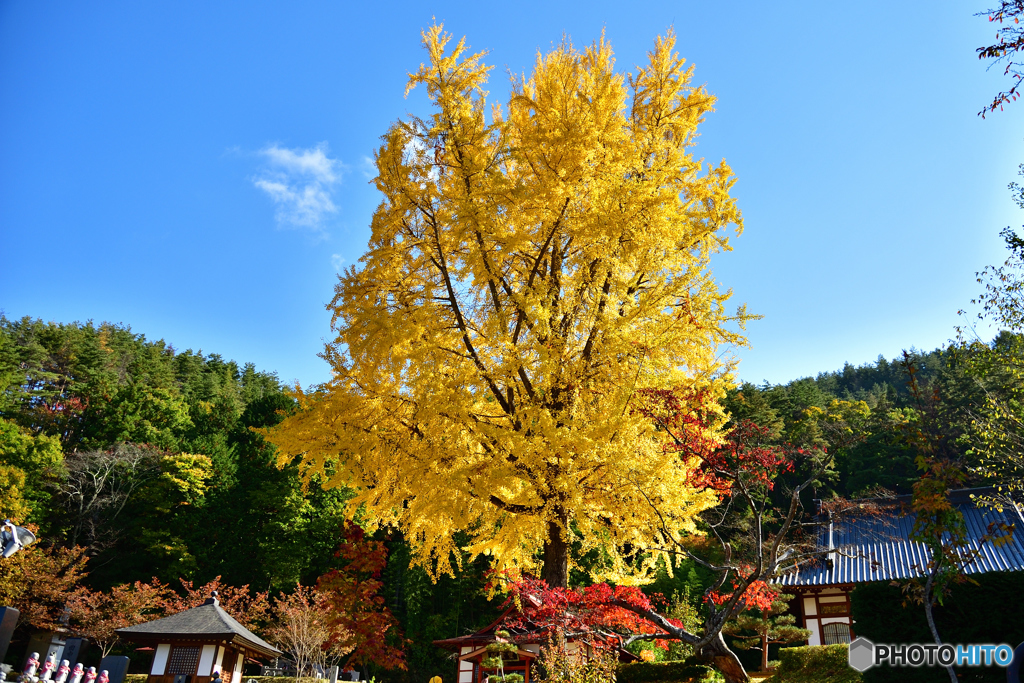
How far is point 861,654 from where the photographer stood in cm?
810

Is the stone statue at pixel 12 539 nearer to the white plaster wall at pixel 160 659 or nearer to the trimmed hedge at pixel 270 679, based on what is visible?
the white plaster wall at pixel 160 659

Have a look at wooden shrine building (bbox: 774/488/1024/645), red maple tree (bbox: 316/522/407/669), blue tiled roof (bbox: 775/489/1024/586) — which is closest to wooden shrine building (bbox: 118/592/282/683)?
red maple tree (bbox: 316/522/407/669)

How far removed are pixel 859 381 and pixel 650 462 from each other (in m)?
57.0

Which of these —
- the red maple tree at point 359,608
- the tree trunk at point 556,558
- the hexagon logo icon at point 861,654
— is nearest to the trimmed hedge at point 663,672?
the tree trunk at point 556,558

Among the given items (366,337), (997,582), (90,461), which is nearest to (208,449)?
(90,461)

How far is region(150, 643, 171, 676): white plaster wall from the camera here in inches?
599

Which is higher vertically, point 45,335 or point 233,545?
point 45,335

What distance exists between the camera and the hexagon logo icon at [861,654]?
7.78 metres

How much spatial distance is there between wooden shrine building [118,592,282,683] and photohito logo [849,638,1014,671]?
47.5ft

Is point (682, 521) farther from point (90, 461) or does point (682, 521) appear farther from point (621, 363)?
point (90, 461)

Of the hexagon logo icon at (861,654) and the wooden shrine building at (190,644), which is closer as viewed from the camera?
the hexagon logo icon at (861,654)

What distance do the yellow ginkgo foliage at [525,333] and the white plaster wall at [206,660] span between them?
37.9 ft

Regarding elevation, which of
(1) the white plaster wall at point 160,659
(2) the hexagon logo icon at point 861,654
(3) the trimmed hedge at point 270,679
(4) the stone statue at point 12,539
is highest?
(4) the stone statue at point 12,539

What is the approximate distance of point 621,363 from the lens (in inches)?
277
